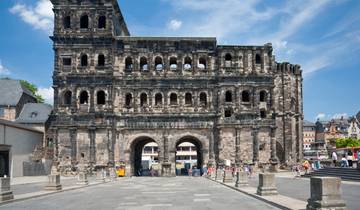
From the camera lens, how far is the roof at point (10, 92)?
Result: 215 feet

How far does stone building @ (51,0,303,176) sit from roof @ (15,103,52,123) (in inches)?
622

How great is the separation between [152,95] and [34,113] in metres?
24.2

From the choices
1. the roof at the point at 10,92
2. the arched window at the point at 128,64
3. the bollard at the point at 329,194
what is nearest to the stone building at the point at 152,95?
the arched window at the point at 128,64

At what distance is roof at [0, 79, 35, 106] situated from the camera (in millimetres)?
65519

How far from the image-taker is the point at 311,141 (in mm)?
126938

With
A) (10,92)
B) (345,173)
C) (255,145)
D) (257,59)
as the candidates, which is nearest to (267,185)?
(345,173)

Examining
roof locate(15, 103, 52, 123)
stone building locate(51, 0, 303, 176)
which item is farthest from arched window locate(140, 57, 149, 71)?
roof locate(15, 103, 52, 123)

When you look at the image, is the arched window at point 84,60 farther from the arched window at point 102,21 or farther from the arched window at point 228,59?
the arched window at point 228,59

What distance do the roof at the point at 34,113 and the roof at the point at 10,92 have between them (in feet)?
6.14

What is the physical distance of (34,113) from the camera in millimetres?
65062

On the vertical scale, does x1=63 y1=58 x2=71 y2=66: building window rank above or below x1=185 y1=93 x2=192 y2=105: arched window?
above

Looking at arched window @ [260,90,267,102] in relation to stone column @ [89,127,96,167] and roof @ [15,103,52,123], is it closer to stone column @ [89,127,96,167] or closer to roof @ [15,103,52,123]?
stone column @ [89,127,96,167]

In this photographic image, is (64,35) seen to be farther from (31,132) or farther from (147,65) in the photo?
(31,132)

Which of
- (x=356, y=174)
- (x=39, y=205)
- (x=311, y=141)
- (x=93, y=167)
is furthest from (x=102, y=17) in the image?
(x=311, y=141)
